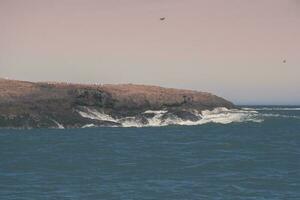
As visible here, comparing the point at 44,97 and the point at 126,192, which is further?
the point at 44,97

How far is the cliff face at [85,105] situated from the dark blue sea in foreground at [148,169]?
26269 millimetres

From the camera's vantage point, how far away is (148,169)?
3669cm

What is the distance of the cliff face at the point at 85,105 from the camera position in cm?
8532

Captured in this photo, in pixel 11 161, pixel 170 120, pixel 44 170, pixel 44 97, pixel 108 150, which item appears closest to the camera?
pixel 44 170

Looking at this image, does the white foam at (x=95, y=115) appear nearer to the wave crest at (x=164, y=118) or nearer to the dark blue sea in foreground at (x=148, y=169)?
the wave crest at (x=164, y=118)

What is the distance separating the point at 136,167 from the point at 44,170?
577 cm

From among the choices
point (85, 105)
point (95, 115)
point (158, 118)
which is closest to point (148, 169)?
point (95, 115)

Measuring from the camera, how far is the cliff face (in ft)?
280

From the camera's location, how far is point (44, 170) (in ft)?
120

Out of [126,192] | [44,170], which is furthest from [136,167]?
[126,192]

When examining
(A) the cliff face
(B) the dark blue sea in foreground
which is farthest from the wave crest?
(B) the dark blue sea in foreground

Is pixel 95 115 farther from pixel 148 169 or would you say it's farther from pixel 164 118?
pixel 148 169

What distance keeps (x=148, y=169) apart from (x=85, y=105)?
186ft

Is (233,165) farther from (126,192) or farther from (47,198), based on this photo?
(47,198)
